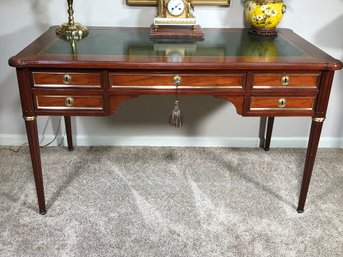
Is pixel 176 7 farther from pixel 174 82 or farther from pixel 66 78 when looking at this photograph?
pixel 66 78

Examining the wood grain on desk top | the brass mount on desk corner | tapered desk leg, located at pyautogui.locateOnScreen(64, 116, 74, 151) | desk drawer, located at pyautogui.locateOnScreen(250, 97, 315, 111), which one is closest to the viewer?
the wood grain on desk top

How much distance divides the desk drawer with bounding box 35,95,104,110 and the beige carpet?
50cm

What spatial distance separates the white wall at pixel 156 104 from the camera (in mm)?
1913

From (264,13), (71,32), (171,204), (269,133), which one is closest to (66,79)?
(71,32)

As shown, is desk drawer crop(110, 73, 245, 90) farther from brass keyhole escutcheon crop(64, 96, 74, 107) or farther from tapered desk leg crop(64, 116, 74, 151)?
tapered desk leg crop(64, 116, 74, 151)

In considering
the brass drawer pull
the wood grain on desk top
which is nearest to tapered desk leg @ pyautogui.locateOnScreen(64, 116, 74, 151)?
the wood grain on desk top

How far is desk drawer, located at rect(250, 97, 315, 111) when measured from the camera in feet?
4.77

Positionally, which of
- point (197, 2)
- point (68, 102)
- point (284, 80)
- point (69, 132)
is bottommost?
point (69, 132)

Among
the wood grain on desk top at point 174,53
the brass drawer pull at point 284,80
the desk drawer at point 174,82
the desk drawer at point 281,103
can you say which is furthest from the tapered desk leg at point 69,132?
the brass drawer pull at point 284,80

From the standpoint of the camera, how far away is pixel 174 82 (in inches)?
55.8

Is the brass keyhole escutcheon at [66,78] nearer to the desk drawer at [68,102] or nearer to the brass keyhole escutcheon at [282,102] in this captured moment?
the desk drawer at [68,102]

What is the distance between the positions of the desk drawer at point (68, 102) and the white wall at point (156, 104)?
651mm

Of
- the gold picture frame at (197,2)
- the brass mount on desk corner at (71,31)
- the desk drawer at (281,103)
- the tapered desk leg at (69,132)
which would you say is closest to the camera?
the desk drawer at (281,103)

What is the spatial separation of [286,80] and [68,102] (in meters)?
0.83
